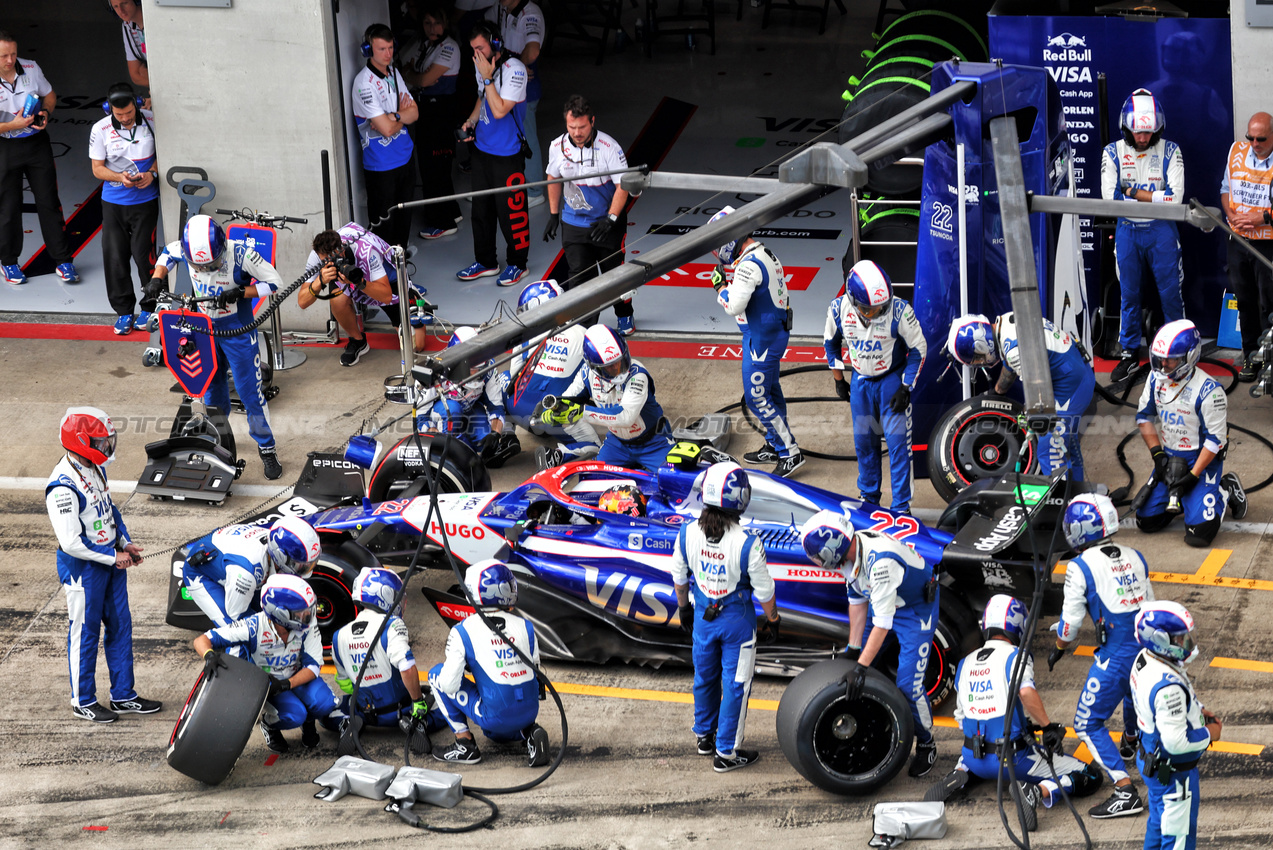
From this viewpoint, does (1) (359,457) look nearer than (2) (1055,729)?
No

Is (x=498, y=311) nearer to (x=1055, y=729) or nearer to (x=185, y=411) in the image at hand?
(x=185, y=411)

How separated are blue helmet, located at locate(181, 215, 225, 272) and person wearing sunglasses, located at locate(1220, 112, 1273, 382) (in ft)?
27.9

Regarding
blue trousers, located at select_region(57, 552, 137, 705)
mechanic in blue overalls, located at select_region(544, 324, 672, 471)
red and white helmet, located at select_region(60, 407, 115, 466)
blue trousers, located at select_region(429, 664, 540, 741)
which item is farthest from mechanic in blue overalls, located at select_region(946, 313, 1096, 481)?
blue trousers, located at select_region(57, 552, 137, 705)

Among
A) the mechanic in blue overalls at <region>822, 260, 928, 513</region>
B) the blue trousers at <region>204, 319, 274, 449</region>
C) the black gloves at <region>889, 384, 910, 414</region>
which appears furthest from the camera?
the blue trousers at <region>204, 319, 274, 449</region>

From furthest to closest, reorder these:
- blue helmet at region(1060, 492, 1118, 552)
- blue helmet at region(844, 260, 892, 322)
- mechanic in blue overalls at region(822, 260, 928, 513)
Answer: mechanic in blue overalls at region(822, 260, 928, 513), blue helmet at region(844, 260, 892, 322), blue helmet at region(1060, 492, 1118, 552)

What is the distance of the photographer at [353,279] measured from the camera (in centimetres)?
1357

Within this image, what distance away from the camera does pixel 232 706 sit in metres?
8.95

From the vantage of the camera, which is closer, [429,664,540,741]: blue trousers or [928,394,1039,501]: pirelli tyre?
[429,664,540,741]: blue trousers

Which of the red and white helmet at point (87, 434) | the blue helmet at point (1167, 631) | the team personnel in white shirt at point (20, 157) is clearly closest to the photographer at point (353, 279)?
the team personnel in white shirt at point (20, 157)

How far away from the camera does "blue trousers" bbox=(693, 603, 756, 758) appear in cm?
897

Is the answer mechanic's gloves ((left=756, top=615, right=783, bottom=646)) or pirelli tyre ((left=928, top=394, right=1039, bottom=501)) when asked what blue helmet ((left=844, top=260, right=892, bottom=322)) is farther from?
mechanic's gloves ((left=756, top=615, right=783, bottom=646))

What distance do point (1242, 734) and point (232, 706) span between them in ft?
19.3

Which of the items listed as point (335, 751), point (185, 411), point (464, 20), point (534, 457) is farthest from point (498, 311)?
point (335, 751)

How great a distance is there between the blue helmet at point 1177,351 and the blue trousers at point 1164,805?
12.8ft
